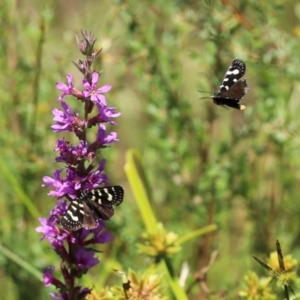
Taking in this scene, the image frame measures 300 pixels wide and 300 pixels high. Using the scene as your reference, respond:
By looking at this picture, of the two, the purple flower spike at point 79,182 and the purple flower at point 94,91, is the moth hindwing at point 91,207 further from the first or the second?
the purple flower at point 94,91

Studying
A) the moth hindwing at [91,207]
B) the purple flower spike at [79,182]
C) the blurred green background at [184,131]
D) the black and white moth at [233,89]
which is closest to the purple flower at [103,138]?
the purple flower spike at [79,182]

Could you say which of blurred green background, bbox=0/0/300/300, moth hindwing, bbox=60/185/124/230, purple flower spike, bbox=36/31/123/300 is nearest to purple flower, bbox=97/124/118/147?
purple flower spike, bbox=36/31/123/300

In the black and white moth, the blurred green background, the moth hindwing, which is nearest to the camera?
the moth hindwing

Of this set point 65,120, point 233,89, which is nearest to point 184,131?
point 233,89

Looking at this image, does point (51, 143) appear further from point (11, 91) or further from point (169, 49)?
point (169, 49)

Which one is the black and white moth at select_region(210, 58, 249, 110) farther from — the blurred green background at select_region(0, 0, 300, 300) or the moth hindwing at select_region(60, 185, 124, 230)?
the blurred green background at select_region(0, 0, 300, 300)

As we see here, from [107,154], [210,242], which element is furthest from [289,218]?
[107,154]
